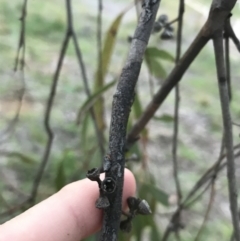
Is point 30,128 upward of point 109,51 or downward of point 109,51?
downward

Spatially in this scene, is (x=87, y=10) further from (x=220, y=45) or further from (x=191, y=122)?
(x=220, y=45)

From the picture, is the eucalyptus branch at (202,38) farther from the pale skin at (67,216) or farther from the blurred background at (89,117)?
the blurred background at (89,117)

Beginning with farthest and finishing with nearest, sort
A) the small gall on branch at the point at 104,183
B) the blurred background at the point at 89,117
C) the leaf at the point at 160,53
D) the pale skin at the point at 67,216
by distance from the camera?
1. the blurred background at the point at 89,117
2. the leaf at the point at 160,53
3. the pale skin at the point at 67,216
4. the small gall on branch at the point at 104,183

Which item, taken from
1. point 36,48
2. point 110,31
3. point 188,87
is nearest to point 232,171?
point 110,31

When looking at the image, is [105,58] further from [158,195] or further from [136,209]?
[136,209]

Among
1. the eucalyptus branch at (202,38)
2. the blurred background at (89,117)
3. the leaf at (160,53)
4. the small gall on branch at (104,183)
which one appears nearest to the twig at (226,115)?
the eucalyptus branch at (202,38)
